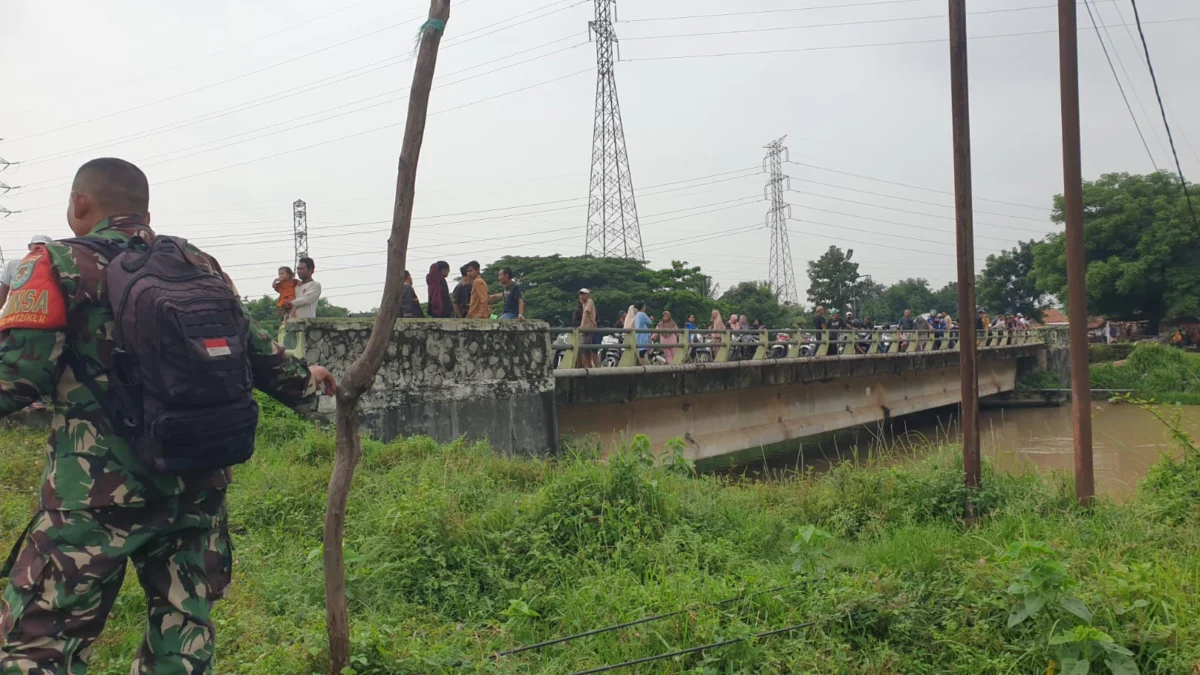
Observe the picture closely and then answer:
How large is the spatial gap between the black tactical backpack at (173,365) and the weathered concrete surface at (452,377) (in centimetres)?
546

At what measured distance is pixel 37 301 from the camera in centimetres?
198

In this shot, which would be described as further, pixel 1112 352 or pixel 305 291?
pixel 1112 352

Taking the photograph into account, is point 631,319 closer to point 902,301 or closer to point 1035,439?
point 1035,439

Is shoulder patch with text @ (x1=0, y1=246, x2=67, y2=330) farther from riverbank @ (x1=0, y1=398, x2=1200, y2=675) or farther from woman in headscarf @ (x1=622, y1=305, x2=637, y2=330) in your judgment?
woman in headscarf @ (x1=622, y1=305, x2=637, y2=330)

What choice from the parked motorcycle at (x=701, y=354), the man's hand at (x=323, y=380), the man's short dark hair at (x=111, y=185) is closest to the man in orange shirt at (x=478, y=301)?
the parked motorcycle at (x=701, y=354)

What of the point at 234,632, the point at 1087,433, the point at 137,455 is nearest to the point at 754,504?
the point at 1087,433

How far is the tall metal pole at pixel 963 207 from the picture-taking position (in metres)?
6.43

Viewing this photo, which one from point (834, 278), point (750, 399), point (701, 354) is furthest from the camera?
point (834, 278)

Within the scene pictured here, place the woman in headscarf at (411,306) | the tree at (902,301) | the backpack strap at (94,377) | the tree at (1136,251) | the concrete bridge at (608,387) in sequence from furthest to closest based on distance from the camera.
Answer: the tree at (902,301), the tree at (1136,251), the woman in headscarf at (411,306), the concrete bridge at (608,387), the backpack strap at (94,377)

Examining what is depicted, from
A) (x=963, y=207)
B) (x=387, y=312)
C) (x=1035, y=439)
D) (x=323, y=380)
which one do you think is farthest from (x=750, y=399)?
(x=323, y=380)

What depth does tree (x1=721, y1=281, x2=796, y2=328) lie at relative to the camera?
1886 inches

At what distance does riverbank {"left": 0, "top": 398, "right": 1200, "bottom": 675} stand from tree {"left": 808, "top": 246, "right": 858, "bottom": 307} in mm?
42039

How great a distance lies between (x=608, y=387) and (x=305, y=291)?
498 cm

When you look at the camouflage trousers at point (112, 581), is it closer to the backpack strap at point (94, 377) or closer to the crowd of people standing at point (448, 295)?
the backpack strap at point (94, 377)
